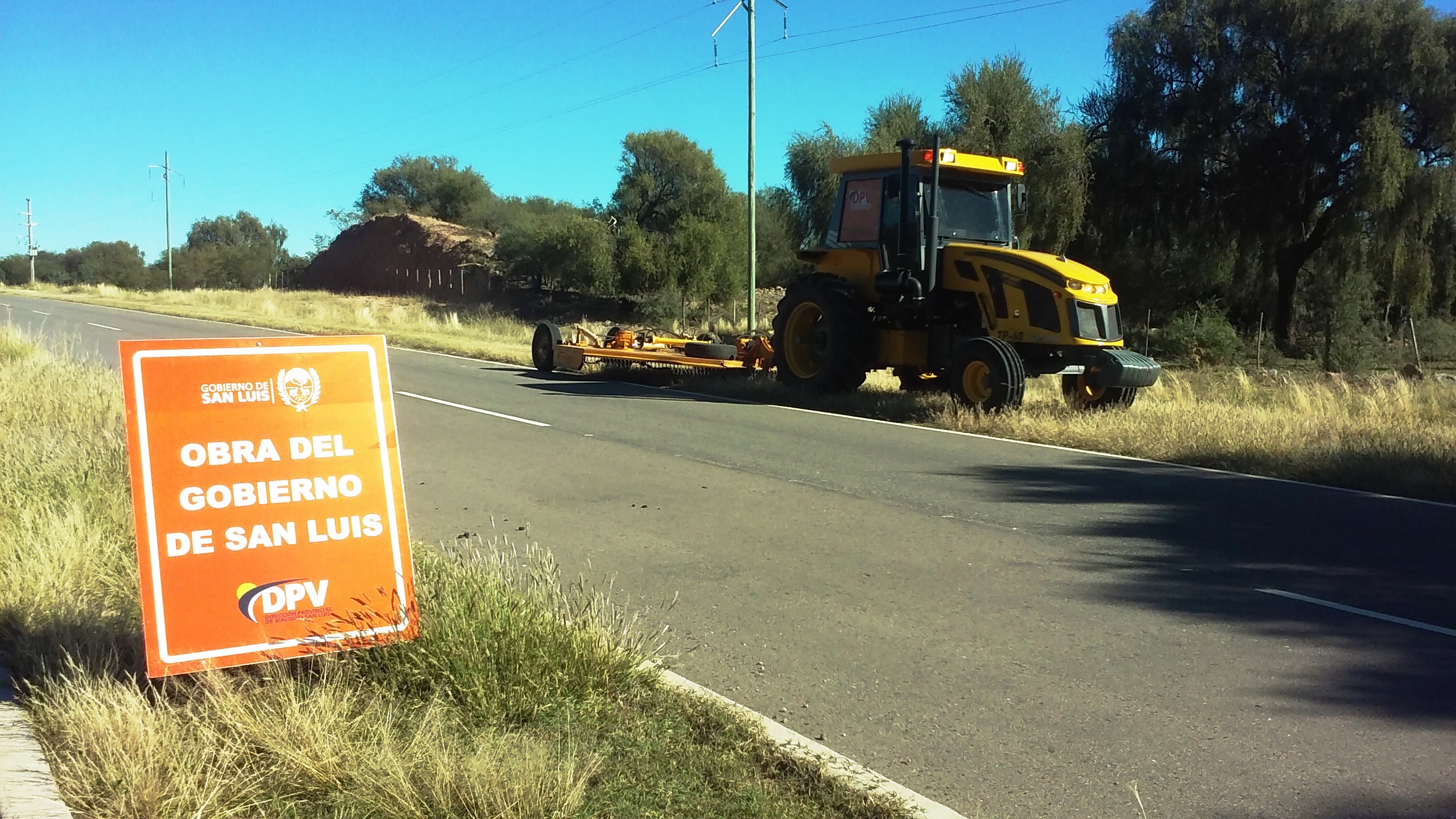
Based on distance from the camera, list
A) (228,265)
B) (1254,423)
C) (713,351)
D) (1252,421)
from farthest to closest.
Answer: (228,265), (713,351), (1252,421), (1254,423)

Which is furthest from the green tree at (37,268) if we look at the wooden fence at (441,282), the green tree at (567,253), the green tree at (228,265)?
the green tree at (567,253)

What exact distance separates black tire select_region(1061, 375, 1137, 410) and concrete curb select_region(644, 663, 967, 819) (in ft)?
31.2

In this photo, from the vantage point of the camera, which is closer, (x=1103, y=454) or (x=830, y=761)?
(x=830, y=761)

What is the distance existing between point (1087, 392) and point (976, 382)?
5.05 feet

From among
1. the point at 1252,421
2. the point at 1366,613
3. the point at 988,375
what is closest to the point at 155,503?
the point at 1366,613

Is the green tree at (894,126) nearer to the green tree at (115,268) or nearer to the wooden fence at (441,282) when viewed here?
the wooden fence at (441,282)

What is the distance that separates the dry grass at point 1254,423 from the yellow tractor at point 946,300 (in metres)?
0.39

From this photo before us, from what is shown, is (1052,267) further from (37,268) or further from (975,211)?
(37,268)

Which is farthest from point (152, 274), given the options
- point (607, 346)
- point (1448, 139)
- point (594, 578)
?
point (594, 578)

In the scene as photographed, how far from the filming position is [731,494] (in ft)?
29.3

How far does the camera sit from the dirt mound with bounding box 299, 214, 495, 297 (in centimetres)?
5434

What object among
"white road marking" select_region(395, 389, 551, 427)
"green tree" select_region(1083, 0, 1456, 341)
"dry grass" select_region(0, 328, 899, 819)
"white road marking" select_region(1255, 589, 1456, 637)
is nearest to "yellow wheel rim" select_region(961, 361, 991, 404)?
"white road marking" select_region(395, 389, 551, 427)

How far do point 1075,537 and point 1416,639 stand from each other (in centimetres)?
233

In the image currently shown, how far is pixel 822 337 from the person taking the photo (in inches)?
599
